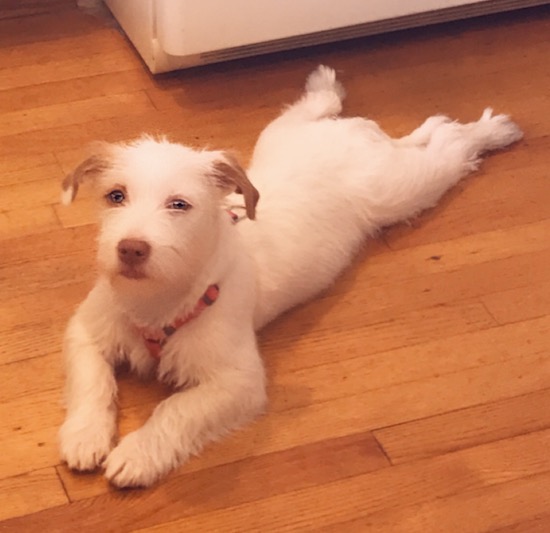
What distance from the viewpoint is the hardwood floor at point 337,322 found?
5.91 ft

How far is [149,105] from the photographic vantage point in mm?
2826

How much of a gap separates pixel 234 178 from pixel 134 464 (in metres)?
0.55

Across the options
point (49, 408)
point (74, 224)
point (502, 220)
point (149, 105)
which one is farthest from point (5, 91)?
point (502, 220)

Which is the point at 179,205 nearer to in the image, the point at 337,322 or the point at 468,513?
the point at 337,322

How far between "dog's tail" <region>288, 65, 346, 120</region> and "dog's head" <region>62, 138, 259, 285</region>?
80 cm

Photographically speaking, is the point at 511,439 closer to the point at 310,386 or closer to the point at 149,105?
the point at 310,386

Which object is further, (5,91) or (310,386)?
(5,91)

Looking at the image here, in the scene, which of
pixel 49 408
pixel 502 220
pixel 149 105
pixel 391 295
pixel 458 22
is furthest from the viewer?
pixel 458 22

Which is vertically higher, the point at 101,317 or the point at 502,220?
the point at 101,317

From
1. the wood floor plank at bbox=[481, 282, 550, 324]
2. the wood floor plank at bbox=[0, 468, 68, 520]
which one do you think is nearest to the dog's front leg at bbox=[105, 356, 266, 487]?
the wood floor plank at bbox=[0, 468, 68, 520]

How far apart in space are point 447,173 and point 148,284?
3.46 feet

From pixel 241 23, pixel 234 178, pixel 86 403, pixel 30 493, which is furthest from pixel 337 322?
pixel 241 23

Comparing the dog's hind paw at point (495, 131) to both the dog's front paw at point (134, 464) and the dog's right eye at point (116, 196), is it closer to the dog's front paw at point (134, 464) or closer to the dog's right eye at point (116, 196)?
the dog's right eye at point (116, 196)

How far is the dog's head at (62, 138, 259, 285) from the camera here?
171 centimetres
